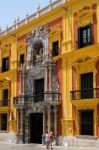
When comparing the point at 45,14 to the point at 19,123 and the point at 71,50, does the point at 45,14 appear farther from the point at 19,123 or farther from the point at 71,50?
the point at 19,123

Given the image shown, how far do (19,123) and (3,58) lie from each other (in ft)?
24.5

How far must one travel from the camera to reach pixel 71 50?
87.8 ft

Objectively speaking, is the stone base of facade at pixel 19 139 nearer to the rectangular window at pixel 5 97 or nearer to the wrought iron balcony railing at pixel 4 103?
the wrought iron balcony railing at pixel 4 103

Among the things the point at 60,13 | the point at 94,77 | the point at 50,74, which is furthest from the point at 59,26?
the point at 94,77

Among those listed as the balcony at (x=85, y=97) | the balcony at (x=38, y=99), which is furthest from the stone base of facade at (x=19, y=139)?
the balcony at (x=85, y=97)

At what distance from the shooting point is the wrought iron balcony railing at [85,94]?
2411cm

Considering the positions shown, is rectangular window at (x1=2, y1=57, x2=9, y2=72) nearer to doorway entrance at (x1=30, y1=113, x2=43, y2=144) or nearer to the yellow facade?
the yellow facade

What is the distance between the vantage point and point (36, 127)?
30734mm

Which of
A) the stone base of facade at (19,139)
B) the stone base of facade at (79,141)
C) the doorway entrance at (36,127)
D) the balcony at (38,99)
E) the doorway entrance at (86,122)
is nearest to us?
the stone base of facade at (79,141)

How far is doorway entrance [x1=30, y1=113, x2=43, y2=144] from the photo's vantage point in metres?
30.1

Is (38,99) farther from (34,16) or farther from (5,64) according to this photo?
(5,64)

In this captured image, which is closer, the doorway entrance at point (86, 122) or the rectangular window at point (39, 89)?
the doorway entrance at point (86, 122)

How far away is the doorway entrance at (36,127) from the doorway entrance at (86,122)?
510 cm

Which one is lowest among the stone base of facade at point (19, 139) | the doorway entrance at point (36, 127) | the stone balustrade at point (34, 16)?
the stone base of facade at point (19, 139)
